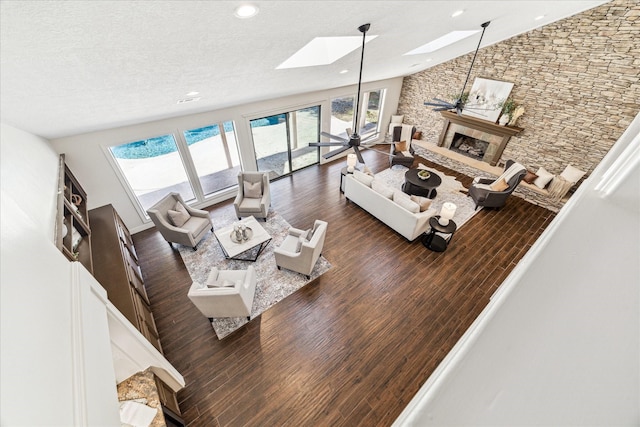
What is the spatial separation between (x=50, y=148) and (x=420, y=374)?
251 inches

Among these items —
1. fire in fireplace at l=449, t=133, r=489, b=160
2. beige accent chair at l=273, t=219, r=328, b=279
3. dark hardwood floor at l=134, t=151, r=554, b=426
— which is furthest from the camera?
fire in fireplace at l=449, t=133, r=489, b=160

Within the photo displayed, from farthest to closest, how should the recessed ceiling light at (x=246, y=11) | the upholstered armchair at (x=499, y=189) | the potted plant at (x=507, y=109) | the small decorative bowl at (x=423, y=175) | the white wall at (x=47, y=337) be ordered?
the potted plant at (x=507, y=109)
the small decorative bowl at (x=423, y=175)
the upholstered armchair at (x=499, y=189)
the recessed ceiling light at (x=246, y=11)
the white wall at (x=47, y=337)

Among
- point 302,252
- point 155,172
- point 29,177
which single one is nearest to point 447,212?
point 302,252

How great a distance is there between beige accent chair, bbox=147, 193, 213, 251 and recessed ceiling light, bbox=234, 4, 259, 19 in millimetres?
3819

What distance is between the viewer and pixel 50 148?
12.3 ft

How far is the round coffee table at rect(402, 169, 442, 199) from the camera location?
5.59 m

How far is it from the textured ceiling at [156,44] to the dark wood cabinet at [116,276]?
152 centimetres

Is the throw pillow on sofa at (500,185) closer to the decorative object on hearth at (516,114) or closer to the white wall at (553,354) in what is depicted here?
the decorative object on hearth at (516,114)

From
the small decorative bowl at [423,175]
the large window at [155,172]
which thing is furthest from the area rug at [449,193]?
the large window at [155,172]

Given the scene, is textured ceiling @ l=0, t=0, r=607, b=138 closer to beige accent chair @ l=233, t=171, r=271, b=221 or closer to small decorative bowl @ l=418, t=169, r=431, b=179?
beige accent chair @ l=233, t=171, r=271, b=221

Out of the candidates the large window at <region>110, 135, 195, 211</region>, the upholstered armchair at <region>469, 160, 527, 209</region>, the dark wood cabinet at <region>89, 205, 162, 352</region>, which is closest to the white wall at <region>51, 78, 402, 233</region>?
the dark wood cabinet at <region>89, 205, 162, 352</region>

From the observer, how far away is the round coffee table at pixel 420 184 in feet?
18.4

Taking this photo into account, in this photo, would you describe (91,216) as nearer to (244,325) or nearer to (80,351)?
(244,325)

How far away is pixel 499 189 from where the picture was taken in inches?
215
